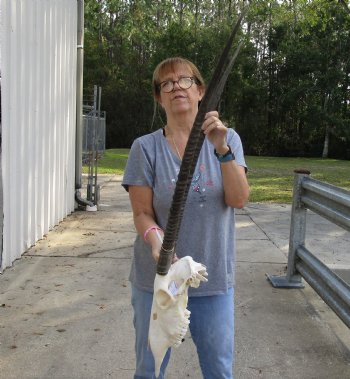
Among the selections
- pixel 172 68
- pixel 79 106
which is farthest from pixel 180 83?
pixel 79 106

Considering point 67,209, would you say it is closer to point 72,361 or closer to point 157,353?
point 72,361

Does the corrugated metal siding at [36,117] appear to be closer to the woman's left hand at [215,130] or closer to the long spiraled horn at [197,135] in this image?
the woman's left hand at [215,130]

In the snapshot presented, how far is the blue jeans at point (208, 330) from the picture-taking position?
2.22 meters

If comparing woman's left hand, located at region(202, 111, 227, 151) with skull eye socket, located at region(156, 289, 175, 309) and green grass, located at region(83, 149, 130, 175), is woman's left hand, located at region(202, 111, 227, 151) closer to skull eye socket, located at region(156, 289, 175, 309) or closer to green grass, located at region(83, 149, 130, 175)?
skull eye socket, located at region(156, 289, 175, 309)

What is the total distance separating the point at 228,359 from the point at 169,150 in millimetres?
944

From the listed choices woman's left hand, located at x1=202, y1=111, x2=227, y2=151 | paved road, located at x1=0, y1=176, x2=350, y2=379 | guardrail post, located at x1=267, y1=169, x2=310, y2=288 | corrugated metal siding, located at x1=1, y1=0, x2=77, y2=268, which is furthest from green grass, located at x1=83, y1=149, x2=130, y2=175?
woman's left hand, located at x1=202, y1=111, x2=227, y2=151

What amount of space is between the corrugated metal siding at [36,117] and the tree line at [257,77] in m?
26.9

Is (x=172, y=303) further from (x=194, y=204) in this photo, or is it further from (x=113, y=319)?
(x=113, y=319)

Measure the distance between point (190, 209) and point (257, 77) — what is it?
38.8 metres

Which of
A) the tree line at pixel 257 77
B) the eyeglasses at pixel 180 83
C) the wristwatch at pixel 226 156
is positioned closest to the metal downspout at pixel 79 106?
the eyeglasses at pixel 180 83

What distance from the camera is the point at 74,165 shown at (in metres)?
8.60

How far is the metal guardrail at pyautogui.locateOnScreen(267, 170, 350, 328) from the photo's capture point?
12.3ft

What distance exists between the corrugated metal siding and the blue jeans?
320cm

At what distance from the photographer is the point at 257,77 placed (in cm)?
3950
